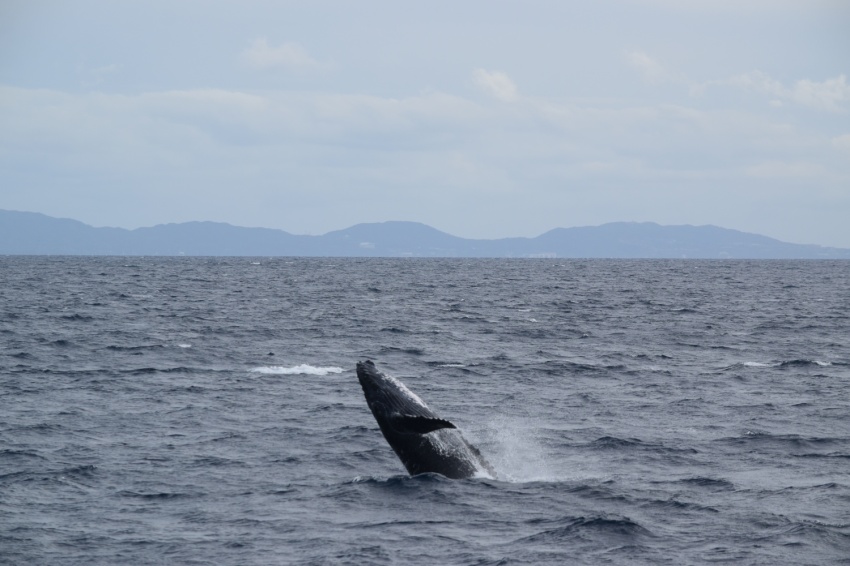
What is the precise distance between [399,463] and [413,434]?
3041mm

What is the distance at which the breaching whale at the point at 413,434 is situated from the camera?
1556 centimetres

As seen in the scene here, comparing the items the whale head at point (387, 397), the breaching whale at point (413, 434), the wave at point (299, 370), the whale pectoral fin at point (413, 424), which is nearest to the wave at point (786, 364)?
the wave at point (299, 370)

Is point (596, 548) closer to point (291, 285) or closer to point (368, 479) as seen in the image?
point (368, 479)

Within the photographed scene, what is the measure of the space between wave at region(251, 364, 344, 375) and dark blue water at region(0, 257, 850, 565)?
274mm

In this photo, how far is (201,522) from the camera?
14.9 meters

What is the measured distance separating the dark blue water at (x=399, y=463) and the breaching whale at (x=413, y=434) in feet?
1.05

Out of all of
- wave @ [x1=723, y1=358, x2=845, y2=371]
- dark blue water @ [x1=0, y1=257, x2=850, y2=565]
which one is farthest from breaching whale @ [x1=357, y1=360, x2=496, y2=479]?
wave @ [x1=723, y1=358, x2=845, y2=371]

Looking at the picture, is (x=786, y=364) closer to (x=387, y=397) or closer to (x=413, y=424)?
(x=387, y=397)

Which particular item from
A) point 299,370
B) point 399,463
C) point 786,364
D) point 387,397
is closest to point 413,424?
point 387,397

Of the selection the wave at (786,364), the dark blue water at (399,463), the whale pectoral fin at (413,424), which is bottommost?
the dark blue water at (399,463)

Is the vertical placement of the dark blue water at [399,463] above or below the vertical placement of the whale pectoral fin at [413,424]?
below

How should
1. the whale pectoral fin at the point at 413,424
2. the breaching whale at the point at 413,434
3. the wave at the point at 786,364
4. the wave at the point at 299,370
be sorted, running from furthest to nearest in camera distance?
the wave at the point at 786,364, the wave at the point at 299,370, the breaching whale at the point at 413,434, the whale pectoral fin at the point at 413,424

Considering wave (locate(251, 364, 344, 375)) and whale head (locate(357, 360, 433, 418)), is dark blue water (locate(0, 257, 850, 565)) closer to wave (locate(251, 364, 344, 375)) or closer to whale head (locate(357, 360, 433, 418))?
wave (locate(251, 364, 344, 375))

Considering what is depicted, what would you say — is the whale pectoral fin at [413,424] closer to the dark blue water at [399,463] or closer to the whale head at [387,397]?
the whale head at [387,397]
